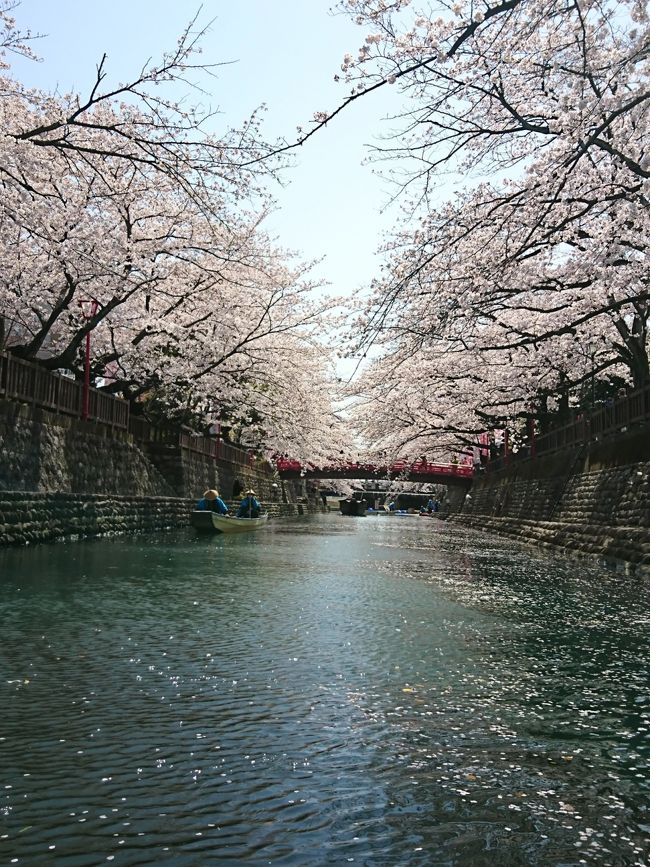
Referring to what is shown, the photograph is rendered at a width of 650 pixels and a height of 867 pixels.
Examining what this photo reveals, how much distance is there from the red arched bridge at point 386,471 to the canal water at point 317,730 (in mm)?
42858

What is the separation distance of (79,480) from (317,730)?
16.4 m

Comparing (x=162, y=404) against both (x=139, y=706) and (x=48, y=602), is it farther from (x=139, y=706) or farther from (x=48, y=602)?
(x=139, y=706)

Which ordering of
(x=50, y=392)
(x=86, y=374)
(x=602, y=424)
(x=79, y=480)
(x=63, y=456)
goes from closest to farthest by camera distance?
(x=50, y=392)
(x=63, y=456)
(x=79, y=480)
(x=86, y=374)
(x=602, y=424)

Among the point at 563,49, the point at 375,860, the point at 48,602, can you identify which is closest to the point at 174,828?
the point at 375,860

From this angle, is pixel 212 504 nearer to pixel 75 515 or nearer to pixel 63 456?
pixel 63 456

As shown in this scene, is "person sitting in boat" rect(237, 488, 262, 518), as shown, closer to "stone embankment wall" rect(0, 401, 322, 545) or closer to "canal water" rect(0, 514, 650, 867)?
"stone embankment wall" rect(0, 401, 322, 545)

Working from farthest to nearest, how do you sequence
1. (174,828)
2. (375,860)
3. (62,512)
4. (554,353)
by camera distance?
(554,353), (62,512), (174,828), (375,860)

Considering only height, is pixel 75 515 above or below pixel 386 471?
below

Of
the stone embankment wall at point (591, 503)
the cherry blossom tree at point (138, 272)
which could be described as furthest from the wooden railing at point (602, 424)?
the cherry blossom tree at point (138, 272)

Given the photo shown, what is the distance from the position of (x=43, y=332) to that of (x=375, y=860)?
54.4 ft

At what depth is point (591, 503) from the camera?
19750mm

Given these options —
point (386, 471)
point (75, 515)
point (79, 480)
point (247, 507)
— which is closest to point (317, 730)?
point (75, 515)

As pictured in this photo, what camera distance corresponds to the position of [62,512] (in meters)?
16.6

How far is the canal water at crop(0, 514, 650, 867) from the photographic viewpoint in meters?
3.06
